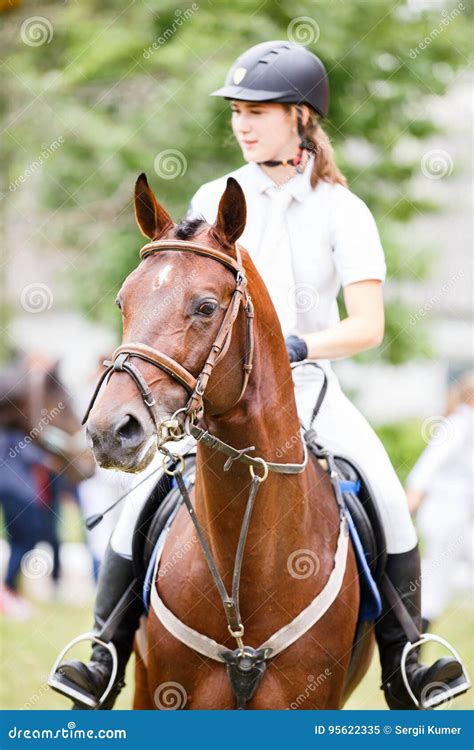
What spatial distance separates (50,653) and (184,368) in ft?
22.5

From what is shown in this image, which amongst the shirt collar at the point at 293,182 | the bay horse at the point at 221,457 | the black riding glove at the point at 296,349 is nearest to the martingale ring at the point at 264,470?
the bay horse at the point at 221,457

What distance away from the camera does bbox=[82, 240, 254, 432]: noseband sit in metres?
3.37

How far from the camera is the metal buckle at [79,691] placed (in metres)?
4.75

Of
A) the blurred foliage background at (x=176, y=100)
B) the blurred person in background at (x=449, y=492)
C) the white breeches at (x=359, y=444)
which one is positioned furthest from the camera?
the blurred foliage background at (x=176, y=100)

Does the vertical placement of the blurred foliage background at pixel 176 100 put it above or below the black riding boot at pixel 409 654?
above

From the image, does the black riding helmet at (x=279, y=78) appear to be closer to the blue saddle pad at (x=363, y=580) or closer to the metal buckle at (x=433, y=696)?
the blue saddle pad at (x=363, y=580)

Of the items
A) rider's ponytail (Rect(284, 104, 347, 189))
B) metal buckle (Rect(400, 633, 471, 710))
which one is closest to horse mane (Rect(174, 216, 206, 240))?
rider's ponytail (Rect(284, 104, 347, 189))

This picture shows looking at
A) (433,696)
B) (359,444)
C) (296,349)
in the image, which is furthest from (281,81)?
(433,696)

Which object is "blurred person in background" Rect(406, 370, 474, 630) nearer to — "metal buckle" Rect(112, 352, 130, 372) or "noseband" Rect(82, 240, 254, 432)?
"noseband" Rect(82, 240, 254, 432)

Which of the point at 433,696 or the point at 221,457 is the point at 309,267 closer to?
the point at 221,457
